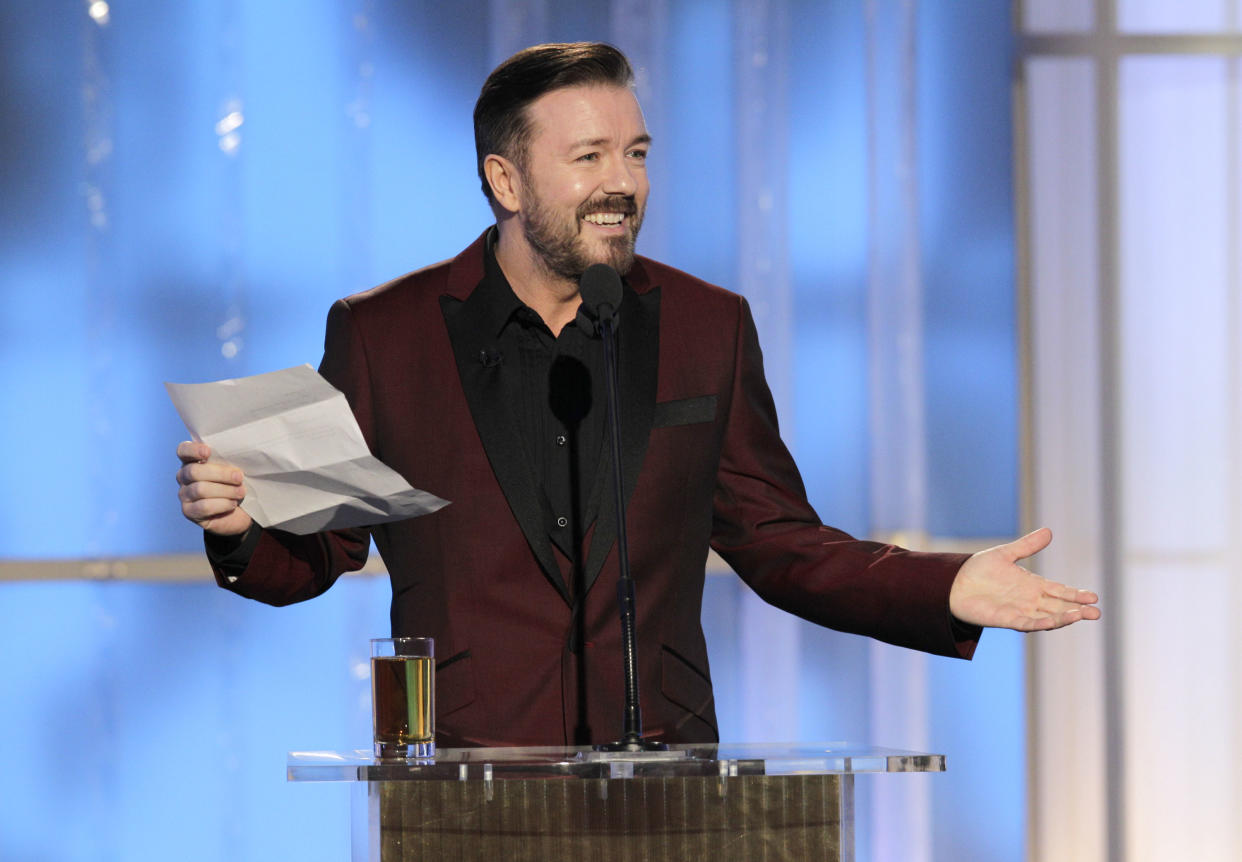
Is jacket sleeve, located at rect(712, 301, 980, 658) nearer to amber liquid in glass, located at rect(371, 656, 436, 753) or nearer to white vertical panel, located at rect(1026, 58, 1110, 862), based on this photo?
amber liquid in glass, located at rect(371, 656, 436, 753)

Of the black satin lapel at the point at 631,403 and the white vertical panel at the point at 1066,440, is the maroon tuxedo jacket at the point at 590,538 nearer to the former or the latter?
the black satin lapel at the point at 631,403

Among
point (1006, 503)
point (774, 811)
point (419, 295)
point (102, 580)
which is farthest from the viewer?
point (1006, 503)

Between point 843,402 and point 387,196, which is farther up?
point 387,196

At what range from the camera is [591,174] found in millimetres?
2062

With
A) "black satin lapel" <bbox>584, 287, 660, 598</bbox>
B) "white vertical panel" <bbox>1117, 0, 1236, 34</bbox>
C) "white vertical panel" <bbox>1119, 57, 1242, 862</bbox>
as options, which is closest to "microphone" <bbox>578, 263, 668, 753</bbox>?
"black satin lapel" <bbox>584, 287, 660, 598</bbox>


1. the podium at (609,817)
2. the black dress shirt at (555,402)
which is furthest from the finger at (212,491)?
the black dress shirt at (555,402)

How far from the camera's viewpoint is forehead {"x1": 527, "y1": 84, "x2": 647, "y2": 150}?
2057 mm

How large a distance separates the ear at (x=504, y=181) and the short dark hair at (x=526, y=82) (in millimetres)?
10

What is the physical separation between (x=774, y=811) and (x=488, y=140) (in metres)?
1.20

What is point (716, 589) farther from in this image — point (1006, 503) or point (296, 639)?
point (296, 639)

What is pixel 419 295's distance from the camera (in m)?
2.17

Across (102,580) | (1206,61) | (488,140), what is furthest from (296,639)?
(1206,61)

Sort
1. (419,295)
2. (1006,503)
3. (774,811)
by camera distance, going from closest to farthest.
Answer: (774,811) < (419,295) < (1006,503)

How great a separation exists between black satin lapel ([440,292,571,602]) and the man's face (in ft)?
0.57
